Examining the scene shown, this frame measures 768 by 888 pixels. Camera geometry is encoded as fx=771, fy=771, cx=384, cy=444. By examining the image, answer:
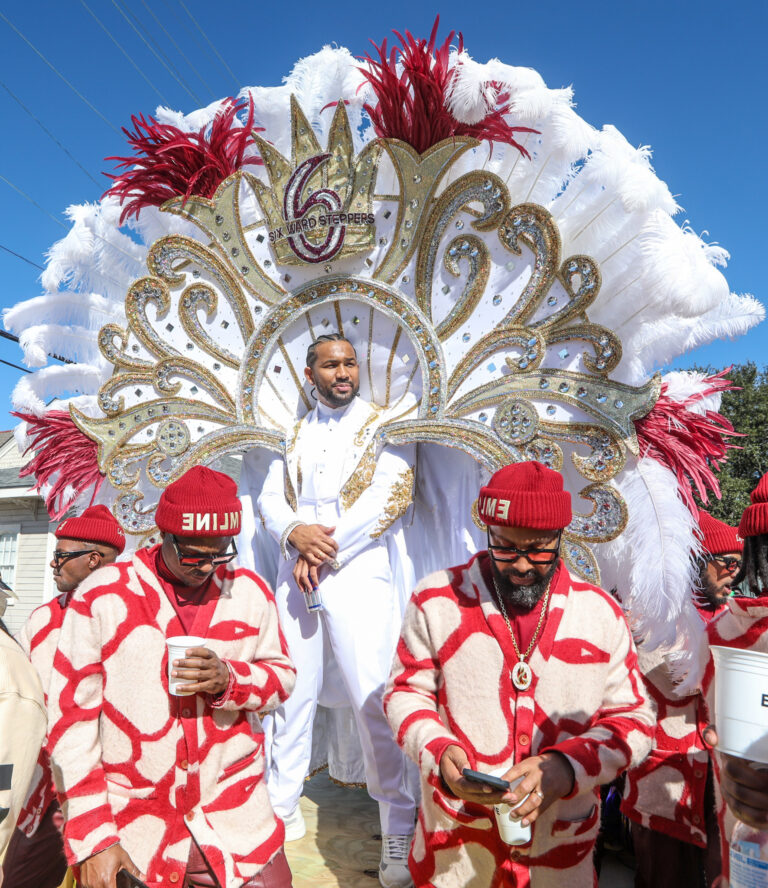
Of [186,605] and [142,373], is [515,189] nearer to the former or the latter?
[142,373]

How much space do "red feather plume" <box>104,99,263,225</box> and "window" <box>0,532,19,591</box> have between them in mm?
10098

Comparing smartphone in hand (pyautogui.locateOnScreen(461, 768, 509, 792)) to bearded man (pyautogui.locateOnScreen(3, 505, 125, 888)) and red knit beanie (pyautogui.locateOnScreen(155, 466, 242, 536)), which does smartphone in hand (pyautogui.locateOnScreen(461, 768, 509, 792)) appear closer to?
red knit beanie (pyautogui.locateOnScreen(155, 466, 242, 536))

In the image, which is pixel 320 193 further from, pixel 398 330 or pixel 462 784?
pixel 462 784

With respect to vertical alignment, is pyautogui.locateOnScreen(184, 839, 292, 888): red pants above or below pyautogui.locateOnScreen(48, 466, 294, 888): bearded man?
below

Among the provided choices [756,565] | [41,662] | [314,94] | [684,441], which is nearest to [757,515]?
[756,565]

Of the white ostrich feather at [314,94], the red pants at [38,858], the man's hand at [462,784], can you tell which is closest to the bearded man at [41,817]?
the red pants at [38,858]

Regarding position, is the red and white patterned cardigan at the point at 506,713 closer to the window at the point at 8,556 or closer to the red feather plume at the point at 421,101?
the red feather plume at the point at 421,101

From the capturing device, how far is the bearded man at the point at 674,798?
2.65 m

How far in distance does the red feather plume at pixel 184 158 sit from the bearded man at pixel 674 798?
10.0 feet

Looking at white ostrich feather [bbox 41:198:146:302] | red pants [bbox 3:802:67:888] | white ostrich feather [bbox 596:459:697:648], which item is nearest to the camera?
red pants [bbox 3:802:67:888]

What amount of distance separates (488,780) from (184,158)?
3.40 m

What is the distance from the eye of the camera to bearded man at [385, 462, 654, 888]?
6.10 feet

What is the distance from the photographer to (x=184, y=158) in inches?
154

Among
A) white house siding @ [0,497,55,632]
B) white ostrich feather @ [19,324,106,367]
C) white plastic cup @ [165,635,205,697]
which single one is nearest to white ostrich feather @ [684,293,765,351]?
white plastic cup @ [165,635,205,697]
